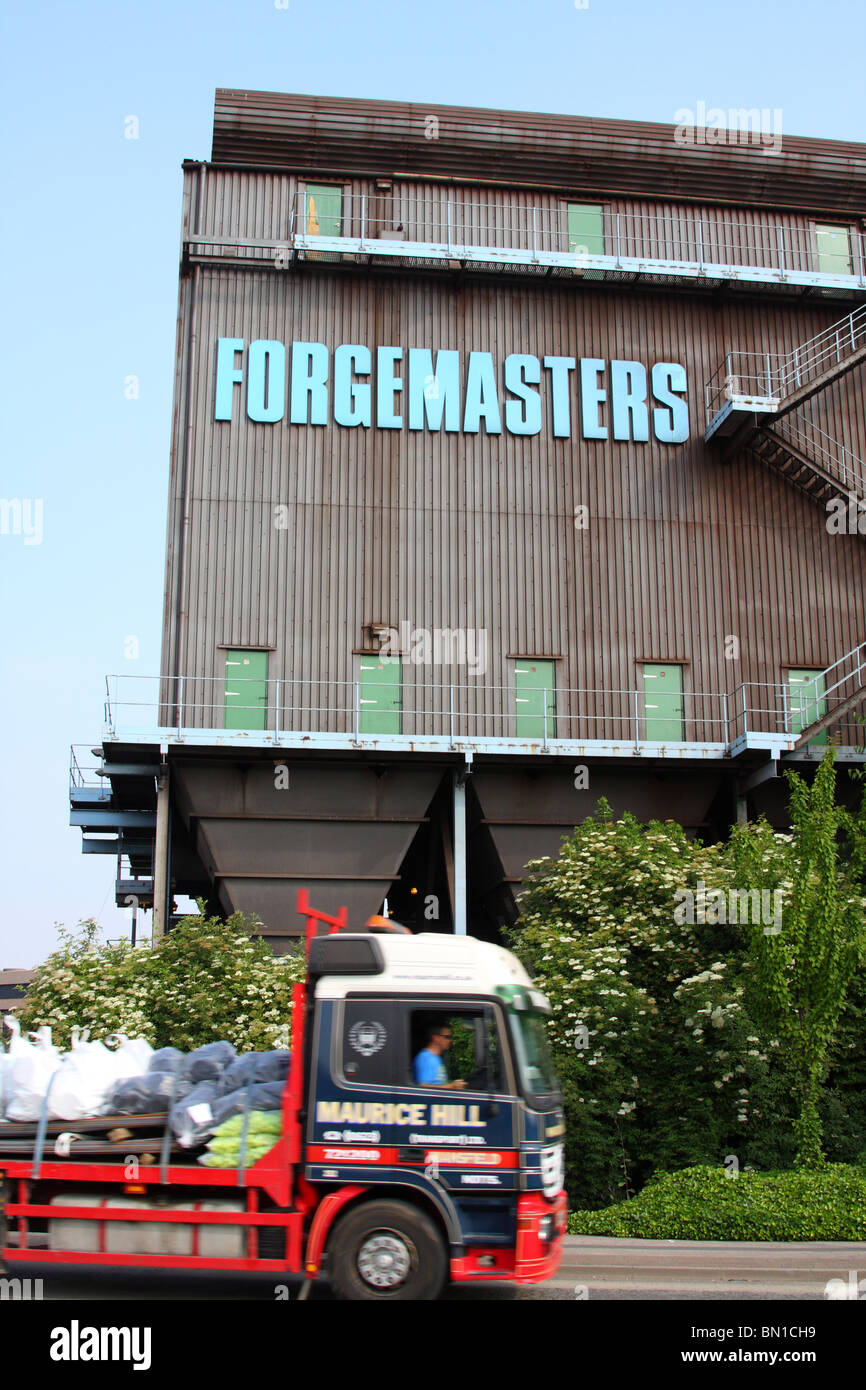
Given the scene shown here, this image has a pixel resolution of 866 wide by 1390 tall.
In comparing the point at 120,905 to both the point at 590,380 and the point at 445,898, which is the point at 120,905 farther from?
the point at 590,380

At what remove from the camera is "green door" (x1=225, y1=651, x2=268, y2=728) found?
90.1ft

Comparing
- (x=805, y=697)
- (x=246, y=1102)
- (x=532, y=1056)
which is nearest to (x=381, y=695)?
(x=805, y=697)

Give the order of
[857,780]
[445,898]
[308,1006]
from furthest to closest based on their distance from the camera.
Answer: [445,898]
[857,780]
[308,1006]

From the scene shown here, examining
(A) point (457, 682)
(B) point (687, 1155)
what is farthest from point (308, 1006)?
(A) point (457, 682)

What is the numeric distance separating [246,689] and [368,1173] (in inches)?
738

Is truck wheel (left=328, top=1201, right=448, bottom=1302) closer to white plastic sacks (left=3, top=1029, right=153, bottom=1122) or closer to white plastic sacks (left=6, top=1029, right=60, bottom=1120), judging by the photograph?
white plastic sacks (left=3, top=1029, right=153, bottom=1122)

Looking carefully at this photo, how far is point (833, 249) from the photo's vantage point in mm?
32406

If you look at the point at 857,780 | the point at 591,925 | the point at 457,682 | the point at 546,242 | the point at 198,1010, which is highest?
the point at 546,242

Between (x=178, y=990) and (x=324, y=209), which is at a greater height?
(x=324, y=209)

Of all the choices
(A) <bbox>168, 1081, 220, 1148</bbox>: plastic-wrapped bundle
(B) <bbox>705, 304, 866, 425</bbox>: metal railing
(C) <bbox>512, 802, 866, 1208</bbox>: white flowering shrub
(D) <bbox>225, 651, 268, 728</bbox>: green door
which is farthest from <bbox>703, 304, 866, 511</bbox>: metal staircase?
(A) <bbox>168, 1081, 220, 1148</bbox>: plastic-wrapped bundle

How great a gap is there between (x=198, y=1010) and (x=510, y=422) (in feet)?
53.3

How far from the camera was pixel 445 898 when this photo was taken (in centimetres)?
2953

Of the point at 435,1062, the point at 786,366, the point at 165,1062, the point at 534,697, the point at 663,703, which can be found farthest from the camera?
the point at 786,366

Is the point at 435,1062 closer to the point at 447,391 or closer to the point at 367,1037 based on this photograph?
the point at 367,1037
